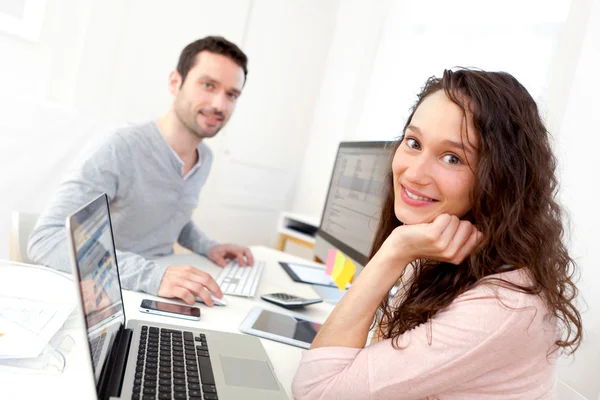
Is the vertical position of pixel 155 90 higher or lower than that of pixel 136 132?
higher

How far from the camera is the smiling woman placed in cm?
71

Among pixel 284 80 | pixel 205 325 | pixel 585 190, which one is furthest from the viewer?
pixel 284 80

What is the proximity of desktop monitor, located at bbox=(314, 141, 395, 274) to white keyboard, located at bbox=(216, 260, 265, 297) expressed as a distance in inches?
10.1

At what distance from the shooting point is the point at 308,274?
5.78ft

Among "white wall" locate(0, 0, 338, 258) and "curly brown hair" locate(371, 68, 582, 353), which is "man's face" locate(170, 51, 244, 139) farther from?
"curly brown hair" locate(371, 68, 582, 353)

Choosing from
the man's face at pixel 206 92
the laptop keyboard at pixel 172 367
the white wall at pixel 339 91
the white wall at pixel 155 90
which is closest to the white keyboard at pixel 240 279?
the laptop keyboard at pixel 172 367

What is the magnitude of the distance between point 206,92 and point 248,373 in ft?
4.07

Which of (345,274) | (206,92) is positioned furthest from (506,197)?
(206,92)

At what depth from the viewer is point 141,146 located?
5.20 ft

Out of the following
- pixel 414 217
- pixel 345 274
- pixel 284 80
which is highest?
pixel 284 80

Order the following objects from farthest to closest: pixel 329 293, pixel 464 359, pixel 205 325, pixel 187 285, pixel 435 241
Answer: pixel 329 293
pixel 187 285
pixel 205 325
pixel 435 241
pixel 464 359

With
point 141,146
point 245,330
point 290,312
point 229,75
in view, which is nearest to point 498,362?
point 245,330

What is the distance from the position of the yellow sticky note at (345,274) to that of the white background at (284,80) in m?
0.58

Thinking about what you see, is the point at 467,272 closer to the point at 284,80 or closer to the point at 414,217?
the point at 414,217
